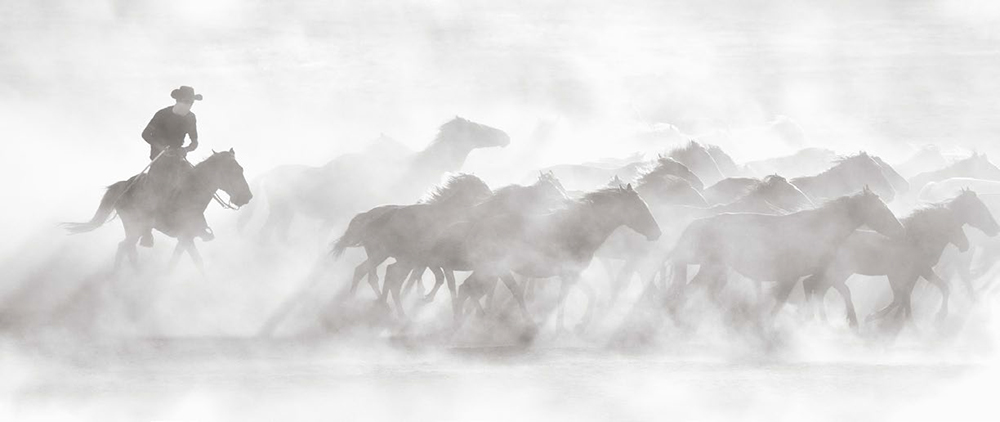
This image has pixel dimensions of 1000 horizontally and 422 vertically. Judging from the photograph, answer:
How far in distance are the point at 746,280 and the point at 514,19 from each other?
43.1m

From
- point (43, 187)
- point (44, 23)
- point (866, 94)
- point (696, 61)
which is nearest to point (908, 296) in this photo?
point (43, 187)

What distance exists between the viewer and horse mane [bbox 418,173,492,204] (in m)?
11.2

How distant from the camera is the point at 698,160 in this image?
1427 cm

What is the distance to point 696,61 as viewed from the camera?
45.8 metres

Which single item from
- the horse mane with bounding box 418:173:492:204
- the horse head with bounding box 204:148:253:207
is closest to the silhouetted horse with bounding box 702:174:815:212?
the horse mane with bounding box 418:173:492:204

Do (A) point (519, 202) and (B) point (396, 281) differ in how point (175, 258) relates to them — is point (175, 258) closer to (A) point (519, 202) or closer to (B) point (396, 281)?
(B) point (396, 281)

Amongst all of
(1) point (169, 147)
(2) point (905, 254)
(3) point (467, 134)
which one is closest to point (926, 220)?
(2) point (905, 254)

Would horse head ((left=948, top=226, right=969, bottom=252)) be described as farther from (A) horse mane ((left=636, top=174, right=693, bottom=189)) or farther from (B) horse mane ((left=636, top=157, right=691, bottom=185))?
(B) horse mane ((left=636, top=157, right=691, bottom=185))

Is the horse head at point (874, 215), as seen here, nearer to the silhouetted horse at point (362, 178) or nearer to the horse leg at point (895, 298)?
the horse leg at point (895, 298)

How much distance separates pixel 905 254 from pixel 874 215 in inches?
17.7

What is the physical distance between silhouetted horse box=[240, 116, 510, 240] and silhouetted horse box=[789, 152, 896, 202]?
305cm

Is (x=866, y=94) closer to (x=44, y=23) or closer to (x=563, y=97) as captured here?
(x=563, y=97)

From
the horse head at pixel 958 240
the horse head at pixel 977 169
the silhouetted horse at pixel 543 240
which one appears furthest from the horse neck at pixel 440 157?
the horse head at pixel 977 169

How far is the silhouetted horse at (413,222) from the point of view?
1095 centimetres
